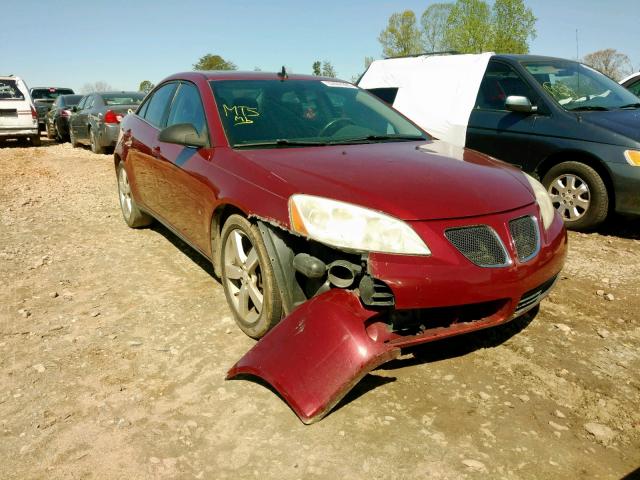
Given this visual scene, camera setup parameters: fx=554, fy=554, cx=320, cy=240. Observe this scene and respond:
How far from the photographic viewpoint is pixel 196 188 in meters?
3.63

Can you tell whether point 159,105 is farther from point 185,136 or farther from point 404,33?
point 404,33

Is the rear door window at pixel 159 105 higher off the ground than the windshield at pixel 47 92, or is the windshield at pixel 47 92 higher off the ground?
the rear door window at pixel 159 105

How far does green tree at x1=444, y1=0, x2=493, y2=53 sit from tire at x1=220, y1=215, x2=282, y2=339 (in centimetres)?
3665

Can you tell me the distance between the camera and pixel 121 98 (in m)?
13.1

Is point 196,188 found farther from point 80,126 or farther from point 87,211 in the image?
point 80,126

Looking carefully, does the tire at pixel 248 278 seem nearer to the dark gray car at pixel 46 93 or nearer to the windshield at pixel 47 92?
the dark gray car at pixel 46 93

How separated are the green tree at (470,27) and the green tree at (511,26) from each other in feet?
1.68

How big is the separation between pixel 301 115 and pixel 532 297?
1931mm

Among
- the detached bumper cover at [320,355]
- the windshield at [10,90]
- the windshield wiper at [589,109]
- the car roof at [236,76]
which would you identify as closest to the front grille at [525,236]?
the detached bumper cover at [320,355]

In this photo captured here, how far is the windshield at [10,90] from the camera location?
48.3 feet

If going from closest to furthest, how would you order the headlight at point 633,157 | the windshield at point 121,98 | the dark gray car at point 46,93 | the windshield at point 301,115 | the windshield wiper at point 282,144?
the windshield wiper at point 282,144
the windshield at point 301,115
the headlight at point 633,157
the windshield at point 121,98
the dark gray car at point 46,93

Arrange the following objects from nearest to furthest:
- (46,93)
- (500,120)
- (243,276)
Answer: (243,276)
(500,120)
(46,93)

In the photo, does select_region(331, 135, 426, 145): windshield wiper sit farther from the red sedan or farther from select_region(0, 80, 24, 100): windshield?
select_region(0, 80, 24, 100): windshield

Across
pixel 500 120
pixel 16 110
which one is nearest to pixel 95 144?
pixel 16 110
